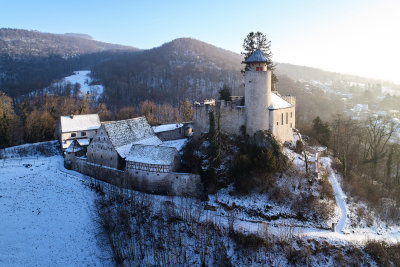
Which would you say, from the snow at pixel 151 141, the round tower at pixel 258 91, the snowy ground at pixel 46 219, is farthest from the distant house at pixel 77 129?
the round tower at pixel 258 91

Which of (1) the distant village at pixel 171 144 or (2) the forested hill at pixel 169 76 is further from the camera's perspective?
(2) the forested hill at pixel 169 76

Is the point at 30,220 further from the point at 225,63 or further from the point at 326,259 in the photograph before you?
the point at 225,63

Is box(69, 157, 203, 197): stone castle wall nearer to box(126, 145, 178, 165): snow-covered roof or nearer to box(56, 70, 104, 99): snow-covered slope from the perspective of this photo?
box(126, 145, 178, 165): snow-covered roof

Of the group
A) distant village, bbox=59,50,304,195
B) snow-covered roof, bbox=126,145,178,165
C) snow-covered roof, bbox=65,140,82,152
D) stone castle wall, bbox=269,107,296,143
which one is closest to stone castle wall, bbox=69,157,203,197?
distant village, bbox=59,50,304,195

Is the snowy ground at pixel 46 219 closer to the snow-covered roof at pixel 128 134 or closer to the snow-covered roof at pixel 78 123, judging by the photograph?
the snow-covered roof at pixel 128 134

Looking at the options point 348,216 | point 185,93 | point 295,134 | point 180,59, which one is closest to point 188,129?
point 295,134

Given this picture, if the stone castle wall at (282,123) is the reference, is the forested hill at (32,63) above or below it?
above

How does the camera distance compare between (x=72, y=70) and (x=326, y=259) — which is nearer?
(x=326, y=259)

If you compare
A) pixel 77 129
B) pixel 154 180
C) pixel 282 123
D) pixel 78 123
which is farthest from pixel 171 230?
pixel 78 123
